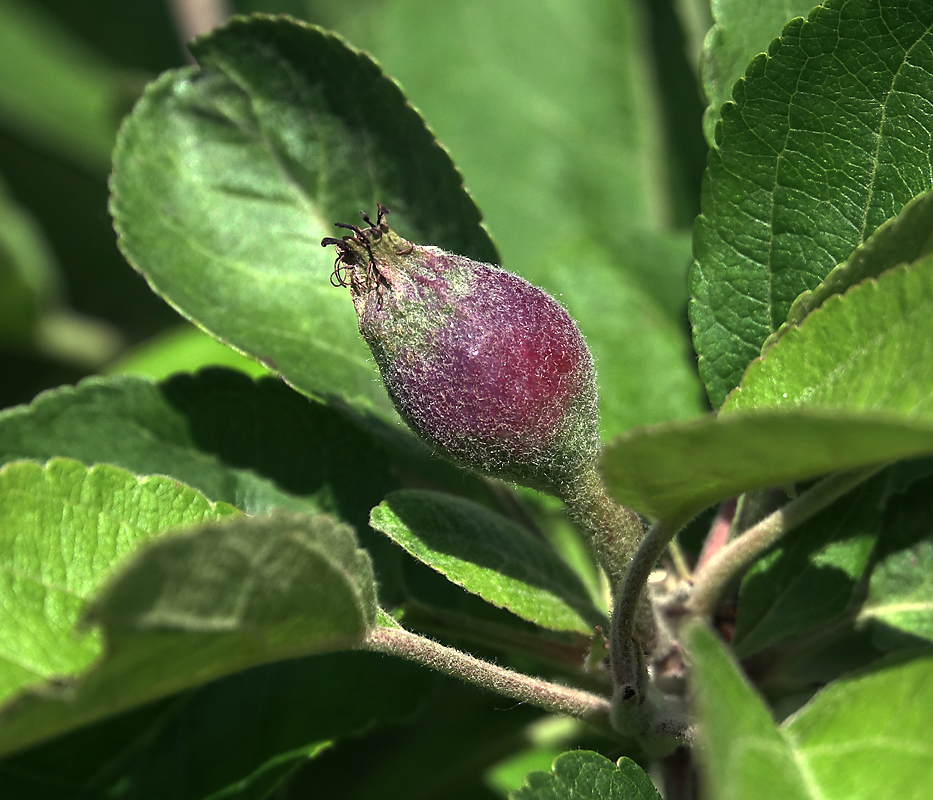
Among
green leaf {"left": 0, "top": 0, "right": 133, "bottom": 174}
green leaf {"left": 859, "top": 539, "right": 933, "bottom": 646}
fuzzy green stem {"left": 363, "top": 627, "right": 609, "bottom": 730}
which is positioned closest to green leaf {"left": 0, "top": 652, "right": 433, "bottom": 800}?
fuzzy green stem {"left": 363, "top": 627, "right": 609, "bottom": 730}

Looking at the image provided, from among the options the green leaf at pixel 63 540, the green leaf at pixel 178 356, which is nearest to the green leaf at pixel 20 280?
the green leaf at pixel 178 356

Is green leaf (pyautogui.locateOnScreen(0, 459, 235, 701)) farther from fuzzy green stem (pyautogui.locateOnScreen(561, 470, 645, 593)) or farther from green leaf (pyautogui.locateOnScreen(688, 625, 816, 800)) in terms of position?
green leaf (pyautogui.locateOnScreen(688, 625, 816, 800))

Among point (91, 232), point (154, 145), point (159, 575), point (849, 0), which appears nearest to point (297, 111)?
point (154, 145)

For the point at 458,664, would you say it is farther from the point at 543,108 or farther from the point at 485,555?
the point at 543,108

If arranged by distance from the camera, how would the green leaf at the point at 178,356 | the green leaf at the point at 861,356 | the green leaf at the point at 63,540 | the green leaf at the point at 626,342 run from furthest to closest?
the green leaf at the point at 178,356 < the green leaf at the point at 626,342 < the green leaf at the point at 63,540 < the green leaf at the point at 861,356

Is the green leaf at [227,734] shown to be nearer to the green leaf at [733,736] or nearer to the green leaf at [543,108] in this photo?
the green leaf at [733,736]

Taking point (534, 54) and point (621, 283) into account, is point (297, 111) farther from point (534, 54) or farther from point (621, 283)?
point (534, 54)
